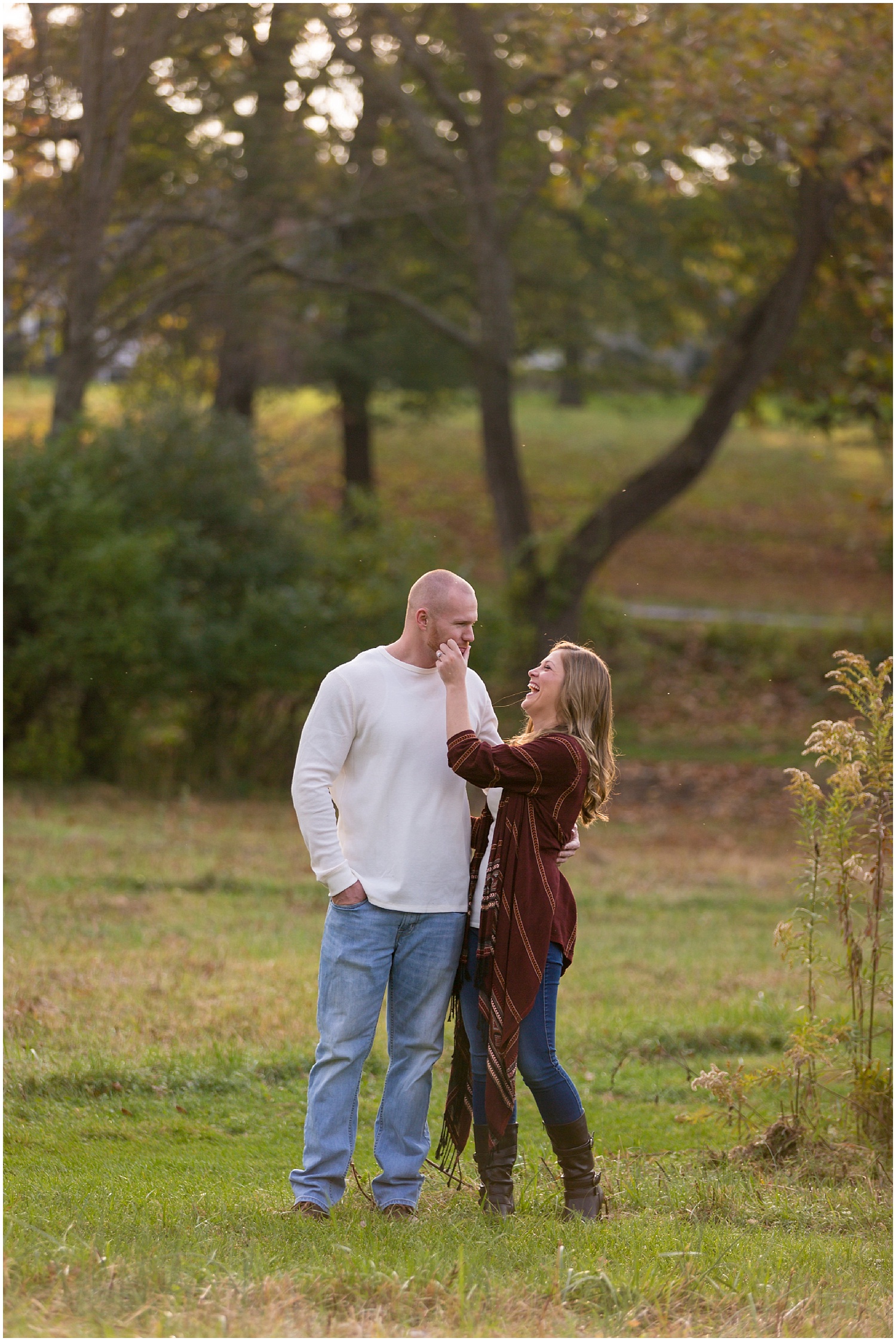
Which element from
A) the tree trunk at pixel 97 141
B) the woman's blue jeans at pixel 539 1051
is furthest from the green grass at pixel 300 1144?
the tree trunk at pixel 97 141

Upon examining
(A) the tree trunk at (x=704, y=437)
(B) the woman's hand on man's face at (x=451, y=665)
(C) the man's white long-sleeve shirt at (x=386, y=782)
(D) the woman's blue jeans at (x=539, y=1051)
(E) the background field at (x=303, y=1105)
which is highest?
(A) the tree trunk at (x=704, y=437)

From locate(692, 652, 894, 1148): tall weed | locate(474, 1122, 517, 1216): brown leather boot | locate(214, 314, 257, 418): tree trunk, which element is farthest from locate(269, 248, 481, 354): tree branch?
locate(474, 1122, 517, 1216): brown leather boot

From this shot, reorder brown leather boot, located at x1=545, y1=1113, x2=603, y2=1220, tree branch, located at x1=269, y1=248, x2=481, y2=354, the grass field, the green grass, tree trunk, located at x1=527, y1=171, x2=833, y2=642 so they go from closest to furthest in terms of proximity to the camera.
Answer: the green grass, brown leather boot, located at x1=545, y1=1113, x2=603, y2=1220, tree trunk, located at x1=527, y1=171, x2=833, y2=642, tree branch, located at x1=269, y1=248, x2=481, y2=354, the grass field

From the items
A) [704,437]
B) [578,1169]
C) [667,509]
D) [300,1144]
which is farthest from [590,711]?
[667,509]

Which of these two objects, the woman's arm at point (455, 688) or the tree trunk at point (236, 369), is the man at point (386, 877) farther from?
the tree trunk at point (236, 369)

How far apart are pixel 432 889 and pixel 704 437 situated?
46.4 ft

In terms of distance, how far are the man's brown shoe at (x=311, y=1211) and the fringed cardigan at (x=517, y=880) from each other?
1.86 feet

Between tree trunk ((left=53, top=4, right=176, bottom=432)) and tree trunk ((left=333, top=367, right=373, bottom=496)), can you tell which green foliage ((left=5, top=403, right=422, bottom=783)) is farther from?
tree trunk ((left=333, top=367, right=373, bottom=496))

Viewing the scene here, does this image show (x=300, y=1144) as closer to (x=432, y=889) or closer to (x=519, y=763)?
(x=432, y=889)

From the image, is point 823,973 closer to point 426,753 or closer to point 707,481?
point 426,753

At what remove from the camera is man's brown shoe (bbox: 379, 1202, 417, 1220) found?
13.9 feet

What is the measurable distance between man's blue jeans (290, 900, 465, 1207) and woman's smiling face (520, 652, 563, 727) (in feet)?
2.24

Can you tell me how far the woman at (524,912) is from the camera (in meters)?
4.15

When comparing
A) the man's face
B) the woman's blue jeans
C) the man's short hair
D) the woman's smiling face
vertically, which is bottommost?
the woman's blue jeans
